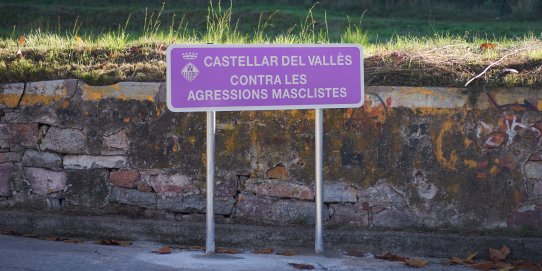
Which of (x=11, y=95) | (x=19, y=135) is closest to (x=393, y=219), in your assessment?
(x=19, y=135)

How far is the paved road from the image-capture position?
5352mm

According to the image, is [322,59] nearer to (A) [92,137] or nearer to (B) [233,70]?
(B) [233,70]

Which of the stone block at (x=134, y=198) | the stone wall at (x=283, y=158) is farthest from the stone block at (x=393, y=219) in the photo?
the stone block at (x=134, y=198)

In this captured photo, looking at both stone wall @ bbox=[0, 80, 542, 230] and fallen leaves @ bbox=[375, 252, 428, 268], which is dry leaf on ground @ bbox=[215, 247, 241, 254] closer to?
stone wall @ bbox=[0, 80, 542, 230]

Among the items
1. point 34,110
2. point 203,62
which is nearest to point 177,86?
point 203,62

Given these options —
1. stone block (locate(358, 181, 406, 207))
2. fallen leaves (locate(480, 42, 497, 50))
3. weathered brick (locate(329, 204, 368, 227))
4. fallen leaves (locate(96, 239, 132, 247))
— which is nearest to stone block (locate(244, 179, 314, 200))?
weathered brick (locate(329, 204, 368, 227))

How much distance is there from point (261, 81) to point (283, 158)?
38.5 inches

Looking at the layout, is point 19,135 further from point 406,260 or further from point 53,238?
point 406,260

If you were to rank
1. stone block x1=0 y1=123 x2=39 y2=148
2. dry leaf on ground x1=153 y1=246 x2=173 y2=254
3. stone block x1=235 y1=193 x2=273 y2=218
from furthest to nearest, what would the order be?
stone block x1=0 y1=123 x2=39 y2=148 → stone block x1=235 y1=193 x2=273 y2=218 → dry leaf on ground x1=153 y1=246 x2=173 y2=254

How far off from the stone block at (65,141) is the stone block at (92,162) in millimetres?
63

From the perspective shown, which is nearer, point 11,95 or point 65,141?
point 65,141

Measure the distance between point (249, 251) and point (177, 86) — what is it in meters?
1.54

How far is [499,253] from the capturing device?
5.88 meters

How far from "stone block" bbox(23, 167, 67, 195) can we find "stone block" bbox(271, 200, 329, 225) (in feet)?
6.24
